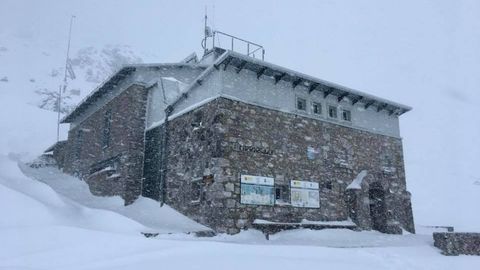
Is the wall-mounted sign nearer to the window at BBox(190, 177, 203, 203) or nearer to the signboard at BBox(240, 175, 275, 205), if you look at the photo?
the signboard at BBox(240, 175, 275, 205)

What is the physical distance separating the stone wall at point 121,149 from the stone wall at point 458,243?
11760 mm

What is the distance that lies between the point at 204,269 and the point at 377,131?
1453 cm

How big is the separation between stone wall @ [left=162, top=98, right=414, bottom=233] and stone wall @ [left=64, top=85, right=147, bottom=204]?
6.65 ft

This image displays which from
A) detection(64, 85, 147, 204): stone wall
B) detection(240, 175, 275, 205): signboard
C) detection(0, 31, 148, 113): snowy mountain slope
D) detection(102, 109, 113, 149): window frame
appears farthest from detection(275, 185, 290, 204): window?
detection(0, 31, 148, 113): snowy mountain slope

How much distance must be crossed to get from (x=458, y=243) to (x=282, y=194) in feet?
19.7

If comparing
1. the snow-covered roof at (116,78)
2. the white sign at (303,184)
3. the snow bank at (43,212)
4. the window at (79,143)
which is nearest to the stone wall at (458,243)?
the white sign at (303,184)

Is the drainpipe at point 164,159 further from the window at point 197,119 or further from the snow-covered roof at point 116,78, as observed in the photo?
the snow-covered roof at point 116,78

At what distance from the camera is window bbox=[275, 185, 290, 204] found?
15.1 meters

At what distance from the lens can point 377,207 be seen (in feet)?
61.2

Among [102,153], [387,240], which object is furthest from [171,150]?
[387,240]

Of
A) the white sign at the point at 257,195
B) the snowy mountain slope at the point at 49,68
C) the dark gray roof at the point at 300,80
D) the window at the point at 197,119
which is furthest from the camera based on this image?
the snowy mountain slope at the point at 49,68

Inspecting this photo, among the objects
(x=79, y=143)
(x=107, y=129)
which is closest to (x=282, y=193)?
(x=107, y=129)

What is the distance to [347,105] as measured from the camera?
60.5 ft

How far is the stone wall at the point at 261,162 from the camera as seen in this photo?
1399 cm
